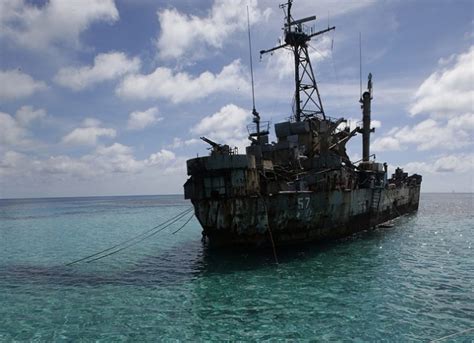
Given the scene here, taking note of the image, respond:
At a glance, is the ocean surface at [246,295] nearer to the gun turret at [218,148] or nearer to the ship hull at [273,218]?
the ship hull at [273,218]

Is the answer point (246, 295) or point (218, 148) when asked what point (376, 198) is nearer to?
point (218, 148)

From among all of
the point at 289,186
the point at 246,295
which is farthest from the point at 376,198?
the point at 246,295

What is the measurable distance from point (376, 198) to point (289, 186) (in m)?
13.8

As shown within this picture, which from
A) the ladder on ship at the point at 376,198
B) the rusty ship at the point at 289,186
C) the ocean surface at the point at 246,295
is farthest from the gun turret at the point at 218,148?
the ladder on ship at the point at 376,198

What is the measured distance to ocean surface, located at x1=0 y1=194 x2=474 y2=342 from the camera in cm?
1002

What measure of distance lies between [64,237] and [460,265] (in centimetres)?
3146

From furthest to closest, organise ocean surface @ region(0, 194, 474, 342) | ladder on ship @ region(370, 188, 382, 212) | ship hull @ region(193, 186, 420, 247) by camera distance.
A: 1. ladder on ship @ region(370, 188, 382, 212)
2. ship hull @ region(193, 186, 420, 247)
3. ocean surface @ region(0, 194, 474, 342)

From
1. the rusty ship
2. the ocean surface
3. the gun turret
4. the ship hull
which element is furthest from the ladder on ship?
the gun turret

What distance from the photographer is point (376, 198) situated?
3091 cm

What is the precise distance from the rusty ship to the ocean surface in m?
1.40

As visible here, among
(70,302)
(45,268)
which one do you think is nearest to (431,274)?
(70,302)

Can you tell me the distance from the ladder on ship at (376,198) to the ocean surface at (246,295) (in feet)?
25.7

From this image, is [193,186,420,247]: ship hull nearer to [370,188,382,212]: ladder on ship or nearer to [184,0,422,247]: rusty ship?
[184,0,422,247]: rusty ship

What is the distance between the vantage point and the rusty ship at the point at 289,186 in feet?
63.0
